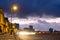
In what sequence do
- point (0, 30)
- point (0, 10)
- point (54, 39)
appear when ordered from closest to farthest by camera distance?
point (0, 10)
point (0, 30)
point (54, 39)

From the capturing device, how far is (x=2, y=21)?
41.7 m

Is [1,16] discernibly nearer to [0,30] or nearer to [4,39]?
[4,39]

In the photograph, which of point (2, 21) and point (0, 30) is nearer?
point (2, 21)

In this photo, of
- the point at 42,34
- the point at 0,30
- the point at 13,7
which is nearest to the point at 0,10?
the point at 13,7

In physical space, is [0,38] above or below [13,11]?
below

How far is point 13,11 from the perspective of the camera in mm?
49625

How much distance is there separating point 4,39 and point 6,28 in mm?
1917

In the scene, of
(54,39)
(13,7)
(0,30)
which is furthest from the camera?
(54,39)

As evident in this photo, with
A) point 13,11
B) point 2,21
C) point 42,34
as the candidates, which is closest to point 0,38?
point 13,11

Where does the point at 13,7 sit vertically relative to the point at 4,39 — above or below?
above

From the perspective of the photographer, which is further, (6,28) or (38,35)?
(38,35)

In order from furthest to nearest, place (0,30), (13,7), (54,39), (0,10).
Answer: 1. (54,39)
2. (0,30)
3. (13,7)
4. (0,10)

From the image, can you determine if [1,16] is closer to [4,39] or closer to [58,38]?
[4,39]

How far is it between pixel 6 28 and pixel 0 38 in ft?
8.49
